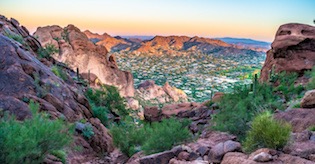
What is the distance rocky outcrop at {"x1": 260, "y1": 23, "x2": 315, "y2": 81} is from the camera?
2419 cm

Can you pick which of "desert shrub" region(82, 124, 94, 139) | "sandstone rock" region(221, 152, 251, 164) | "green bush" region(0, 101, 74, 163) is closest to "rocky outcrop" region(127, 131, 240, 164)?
"sandstone rock" region(221, 152, 251, 164)

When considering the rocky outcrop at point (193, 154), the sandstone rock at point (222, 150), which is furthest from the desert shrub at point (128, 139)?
the sandstone rock at point (222, 150)

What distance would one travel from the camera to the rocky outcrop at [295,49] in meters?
24.2

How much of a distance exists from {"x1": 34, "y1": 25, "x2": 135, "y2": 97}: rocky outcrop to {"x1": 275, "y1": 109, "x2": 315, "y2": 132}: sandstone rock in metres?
53.9

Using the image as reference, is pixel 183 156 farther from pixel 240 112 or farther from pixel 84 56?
pixel 84 56

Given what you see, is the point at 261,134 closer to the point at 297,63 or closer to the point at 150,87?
the point at 297,63

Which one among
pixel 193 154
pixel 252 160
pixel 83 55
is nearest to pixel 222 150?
pixel 193 154

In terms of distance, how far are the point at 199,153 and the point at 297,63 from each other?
18.9m

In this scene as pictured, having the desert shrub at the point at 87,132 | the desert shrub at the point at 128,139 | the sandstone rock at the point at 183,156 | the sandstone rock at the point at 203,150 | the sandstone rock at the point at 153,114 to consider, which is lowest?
the sandstone rock at the point at 153,114

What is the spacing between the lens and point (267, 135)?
21.2 ft

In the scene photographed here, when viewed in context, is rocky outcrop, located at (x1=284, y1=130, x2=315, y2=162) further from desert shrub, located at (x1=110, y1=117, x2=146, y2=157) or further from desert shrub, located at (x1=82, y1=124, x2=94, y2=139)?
desert shrub, located at (x1=82, y1=124, x2=94, y2=139)

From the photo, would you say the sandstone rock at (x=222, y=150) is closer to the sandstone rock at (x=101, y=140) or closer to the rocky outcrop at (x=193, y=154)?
the rocky outcrop at (x=193, y=154)

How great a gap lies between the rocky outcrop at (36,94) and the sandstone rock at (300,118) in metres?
7.58

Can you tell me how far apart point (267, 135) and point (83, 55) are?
2495 inches
